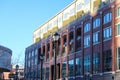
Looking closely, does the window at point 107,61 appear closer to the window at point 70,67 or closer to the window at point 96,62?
the window at point 96,62

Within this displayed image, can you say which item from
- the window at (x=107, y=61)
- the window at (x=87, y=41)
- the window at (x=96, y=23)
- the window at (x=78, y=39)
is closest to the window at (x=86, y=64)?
the window at (x=87, y=41)

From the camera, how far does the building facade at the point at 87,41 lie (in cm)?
7019

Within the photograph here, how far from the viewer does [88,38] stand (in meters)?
81.9

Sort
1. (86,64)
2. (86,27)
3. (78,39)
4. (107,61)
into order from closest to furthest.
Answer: (107,61), (86,27), (86,64), (78,39)

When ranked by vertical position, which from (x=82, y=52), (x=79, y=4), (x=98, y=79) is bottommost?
(x=98, y=79)

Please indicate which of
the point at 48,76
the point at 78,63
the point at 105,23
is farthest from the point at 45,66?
the point at 105,23

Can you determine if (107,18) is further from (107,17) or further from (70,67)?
(70,67)

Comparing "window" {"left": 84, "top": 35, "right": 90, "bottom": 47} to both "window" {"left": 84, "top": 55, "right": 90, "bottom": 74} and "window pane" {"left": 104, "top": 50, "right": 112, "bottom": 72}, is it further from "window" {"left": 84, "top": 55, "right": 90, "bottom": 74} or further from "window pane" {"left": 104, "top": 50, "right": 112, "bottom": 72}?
"window pane" {"left": 104, "top": 50, "right": 112, "bottom": 72}

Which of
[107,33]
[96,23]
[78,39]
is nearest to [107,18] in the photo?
[107,33]

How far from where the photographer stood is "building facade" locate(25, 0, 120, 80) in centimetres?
7019

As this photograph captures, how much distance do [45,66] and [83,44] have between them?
1292 inches

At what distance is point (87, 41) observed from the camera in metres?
82.6

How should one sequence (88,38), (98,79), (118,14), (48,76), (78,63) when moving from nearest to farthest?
1. (118,14)
2. (98,79)
3. (88,38)
4. (78,63)
5. (48,76)

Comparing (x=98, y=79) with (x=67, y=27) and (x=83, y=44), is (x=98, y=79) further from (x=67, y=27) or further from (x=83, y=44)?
(x=67, y=27)
